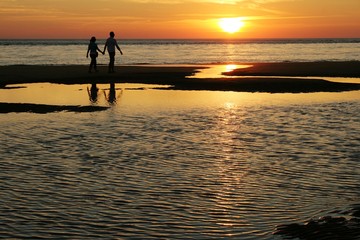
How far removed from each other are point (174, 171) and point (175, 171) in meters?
0.02

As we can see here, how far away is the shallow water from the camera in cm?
818

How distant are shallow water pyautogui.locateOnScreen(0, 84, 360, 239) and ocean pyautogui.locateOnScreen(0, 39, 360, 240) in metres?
0.02

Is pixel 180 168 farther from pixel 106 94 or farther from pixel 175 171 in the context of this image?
pixel 106 94

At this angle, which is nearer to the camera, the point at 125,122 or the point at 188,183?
the point at 188,183

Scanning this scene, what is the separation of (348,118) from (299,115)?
4.80ft

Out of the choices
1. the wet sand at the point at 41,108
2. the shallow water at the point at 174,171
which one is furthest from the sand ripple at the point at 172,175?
the wet sand at the point at 41,108

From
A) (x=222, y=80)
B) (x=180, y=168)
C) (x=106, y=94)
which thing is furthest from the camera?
(x=222, y=80)

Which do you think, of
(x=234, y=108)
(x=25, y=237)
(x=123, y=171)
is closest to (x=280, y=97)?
(x=234, y=108)

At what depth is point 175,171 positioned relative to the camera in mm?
11211

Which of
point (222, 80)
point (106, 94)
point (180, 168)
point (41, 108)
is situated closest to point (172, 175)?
point (180, 168)

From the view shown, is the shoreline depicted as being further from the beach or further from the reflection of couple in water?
the beach

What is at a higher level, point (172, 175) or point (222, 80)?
point (172, 175)

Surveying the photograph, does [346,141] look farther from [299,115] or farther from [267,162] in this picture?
[299,115]

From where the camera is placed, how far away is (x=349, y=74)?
126ft
